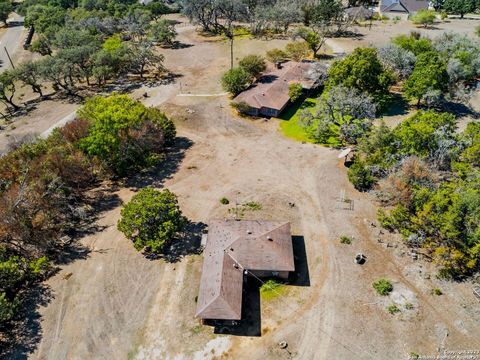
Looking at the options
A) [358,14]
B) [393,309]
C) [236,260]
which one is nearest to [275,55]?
[358,14]

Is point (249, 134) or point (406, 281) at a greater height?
point (249, 134)

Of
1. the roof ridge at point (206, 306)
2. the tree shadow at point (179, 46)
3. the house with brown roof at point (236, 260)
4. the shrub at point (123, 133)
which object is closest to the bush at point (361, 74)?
the shrub at point (123, 133)

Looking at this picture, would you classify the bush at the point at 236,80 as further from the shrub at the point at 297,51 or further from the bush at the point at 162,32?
the bush at the point at 162,32

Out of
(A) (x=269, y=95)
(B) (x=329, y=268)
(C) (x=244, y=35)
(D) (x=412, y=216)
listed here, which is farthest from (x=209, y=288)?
(C) (x=244, y=35)

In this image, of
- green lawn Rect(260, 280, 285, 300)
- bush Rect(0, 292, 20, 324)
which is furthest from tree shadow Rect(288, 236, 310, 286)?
bush Rect(0, 292, 20, 324)

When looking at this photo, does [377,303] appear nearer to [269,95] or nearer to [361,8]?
[269,95]

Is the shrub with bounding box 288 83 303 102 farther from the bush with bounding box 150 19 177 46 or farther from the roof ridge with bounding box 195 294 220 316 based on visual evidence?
the bush with bounding box 150 19 177 46
